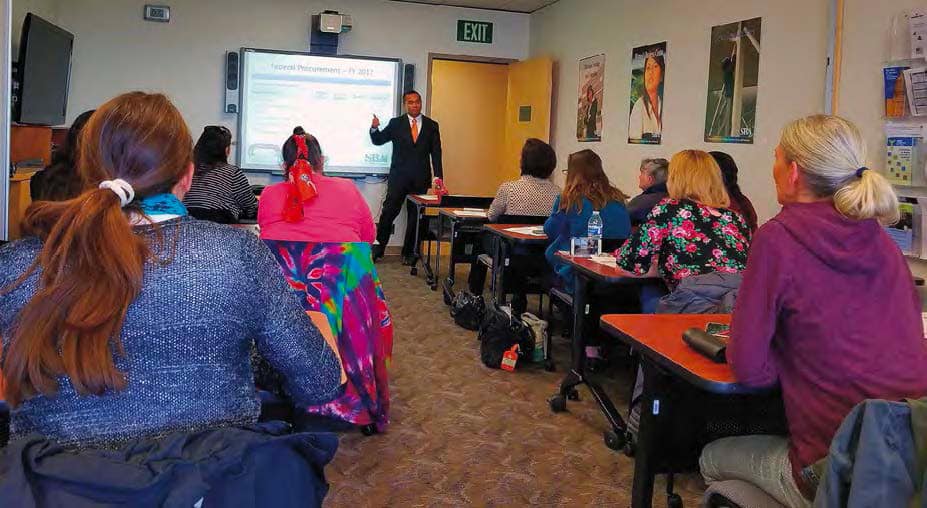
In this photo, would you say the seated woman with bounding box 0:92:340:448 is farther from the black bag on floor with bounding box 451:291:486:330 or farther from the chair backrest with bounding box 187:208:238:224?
the black bag on floor with bounding box 451:291:486:330

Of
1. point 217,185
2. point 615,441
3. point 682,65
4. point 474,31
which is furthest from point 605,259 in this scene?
point 474,31

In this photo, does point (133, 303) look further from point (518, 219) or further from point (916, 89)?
point (518, 219)

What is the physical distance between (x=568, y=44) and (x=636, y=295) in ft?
14.5

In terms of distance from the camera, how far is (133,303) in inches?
49.2

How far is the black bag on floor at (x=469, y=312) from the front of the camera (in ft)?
17.4

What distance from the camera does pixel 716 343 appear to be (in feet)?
6.49

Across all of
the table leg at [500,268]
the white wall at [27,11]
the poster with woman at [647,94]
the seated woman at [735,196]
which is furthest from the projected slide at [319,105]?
the seated woman at [735,196]

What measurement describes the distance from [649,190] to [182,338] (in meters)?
3.75

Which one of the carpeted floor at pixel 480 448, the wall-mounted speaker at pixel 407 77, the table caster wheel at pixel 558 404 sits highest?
the wall-mounted speaker at pixel 407 77

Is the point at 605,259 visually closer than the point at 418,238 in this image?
Yes

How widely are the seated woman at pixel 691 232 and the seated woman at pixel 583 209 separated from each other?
91cm

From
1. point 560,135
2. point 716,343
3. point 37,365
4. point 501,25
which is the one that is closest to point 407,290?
point 560,135

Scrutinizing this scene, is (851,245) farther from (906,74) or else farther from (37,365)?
(906,74)

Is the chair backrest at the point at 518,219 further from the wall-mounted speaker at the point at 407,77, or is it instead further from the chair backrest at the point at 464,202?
the wall-mounted speaker at the point at 407,77
